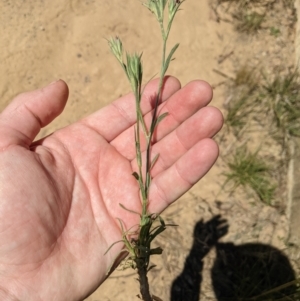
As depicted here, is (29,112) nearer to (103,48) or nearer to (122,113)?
(122,113)

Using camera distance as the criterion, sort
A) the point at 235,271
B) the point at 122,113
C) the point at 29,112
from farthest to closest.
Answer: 1. the point at 235,271
2. the point at 122,113
3. the point at 29,112

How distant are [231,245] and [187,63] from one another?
1.43 m

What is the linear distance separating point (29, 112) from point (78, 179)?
374mm

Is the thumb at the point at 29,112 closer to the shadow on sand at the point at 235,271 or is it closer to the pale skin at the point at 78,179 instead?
the pale skin at the point at 78,179

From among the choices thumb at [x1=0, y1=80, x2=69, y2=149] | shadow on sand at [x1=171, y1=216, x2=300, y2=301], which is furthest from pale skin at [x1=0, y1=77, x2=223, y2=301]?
shadow on sand at [x1=171, y1=216, x2=300, y2=301]

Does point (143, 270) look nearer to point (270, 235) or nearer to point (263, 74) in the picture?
point (270, 235)

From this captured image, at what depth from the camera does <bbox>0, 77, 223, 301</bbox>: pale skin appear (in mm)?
1762

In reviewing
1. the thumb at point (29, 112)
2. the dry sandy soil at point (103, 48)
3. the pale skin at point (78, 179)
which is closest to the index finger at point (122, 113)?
the pale skin at point (78, 179)

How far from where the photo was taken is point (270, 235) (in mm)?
2883

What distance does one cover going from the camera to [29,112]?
196 cm

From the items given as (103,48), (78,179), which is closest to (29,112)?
(78,179)

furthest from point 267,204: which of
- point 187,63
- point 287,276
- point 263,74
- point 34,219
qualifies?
point 34,219

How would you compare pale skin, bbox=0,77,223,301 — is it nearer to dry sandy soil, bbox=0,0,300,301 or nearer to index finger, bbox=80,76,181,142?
index finger, bbox=80,76,181,142

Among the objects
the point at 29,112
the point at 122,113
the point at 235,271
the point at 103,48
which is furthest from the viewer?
the point at 103,48
